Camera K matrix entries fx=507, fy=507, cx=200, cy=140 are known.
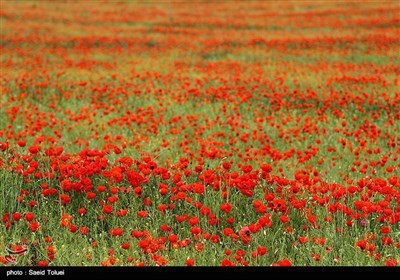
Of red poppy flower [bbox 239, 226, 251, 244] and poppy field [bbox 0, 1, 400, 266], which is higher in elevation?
red poppy flower [bbox 239, 226, 251, 244]

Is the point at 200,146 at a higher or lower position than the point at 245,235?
lower

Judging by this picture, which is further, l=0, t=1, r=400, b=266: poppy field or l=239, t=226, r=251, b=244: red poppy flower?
l=0, t=1, r=400, b=266: poppy field

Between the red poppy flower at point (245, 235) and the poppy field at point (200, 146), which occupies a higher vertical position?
the red poppy flower at point (245, 235)

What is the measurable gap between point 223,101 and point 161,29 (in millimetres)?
16125

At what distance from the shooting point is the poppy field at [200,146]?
13.2 feet

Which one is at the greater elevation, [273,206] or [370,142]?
[273,206]

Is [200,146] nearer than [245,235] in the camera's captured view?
No

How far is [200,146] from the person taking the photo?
765cm

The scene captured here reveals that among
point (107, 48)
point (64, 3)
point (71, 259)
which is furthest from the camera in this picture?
point (64, 3)

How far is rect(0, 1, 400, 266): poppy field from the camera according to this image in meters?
4.03

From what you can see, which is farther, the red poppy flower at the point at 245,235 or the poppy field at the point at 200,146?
the poppy field at the point at 200,146
